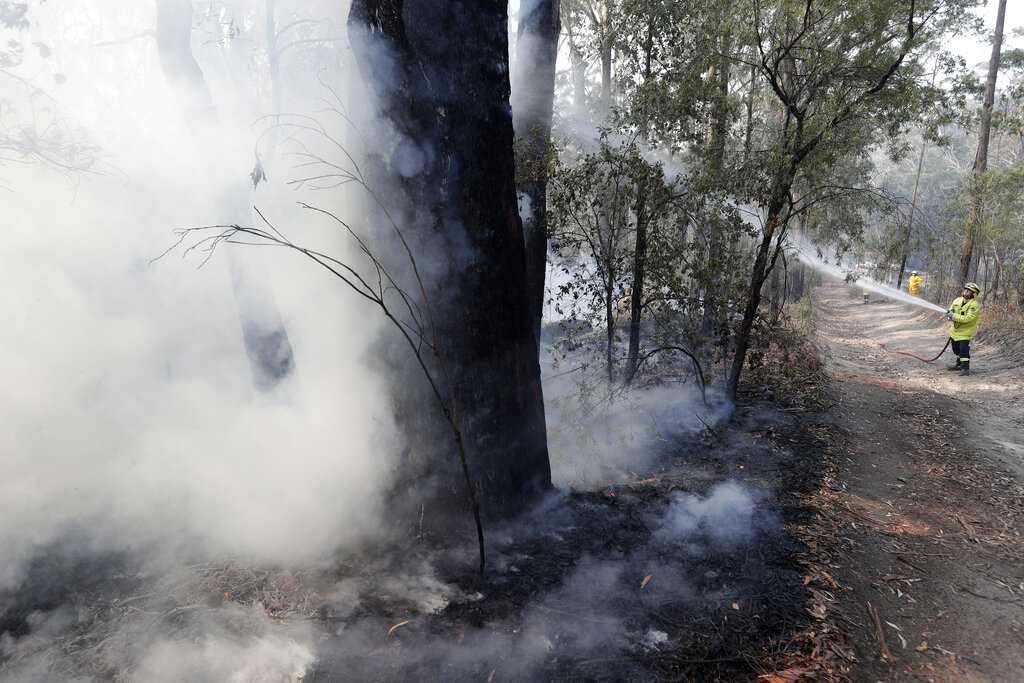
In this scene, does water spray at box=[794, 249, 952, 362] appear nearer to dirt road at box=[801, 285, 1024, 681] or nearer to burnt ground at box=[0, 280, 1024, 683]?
dirt road at box=[801, 285, 1024, 681]

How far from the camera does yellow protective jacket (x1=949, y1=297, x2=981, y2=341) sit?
10.1 metres

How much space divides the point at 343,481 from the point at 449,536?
96 cm

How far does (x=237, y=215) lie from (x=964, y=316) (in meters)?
12.7

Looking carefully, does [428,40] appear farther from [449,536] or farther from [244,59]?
[244,59]

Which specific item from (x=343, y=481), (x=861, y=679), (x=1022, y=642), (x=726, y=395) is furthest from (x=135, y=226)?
(x=1022, y=642)

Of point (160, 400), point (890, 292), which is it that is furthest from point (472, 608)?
point (890, 292)

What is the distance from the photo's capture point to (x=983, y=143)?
17.3 m

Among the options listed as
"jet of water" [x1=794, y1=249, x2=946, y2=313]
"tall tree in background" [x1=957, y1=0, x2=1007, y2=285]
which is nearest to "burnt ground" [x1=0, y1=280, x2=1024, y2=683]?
"jet of water" [x1=794, y1=249, x2=946, y2=313]

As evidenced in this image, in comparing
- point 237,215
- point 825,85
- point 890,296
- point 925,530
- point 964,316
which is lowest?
point 925,530

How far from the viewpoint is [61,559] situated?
12.2ft

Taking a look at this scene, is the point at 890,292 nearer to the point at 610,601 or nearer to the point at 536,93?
the point at 536,93

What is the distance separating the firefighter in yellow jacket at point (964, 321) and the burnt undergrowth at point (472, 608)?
890 centimetres

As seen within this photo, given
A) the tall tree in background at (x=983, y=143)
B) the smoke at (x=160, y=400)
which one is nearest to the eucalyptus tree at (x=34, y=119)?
the smoke at (x=160, y=400)

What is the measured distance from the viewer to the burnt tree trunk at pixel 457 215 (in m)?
3.69
